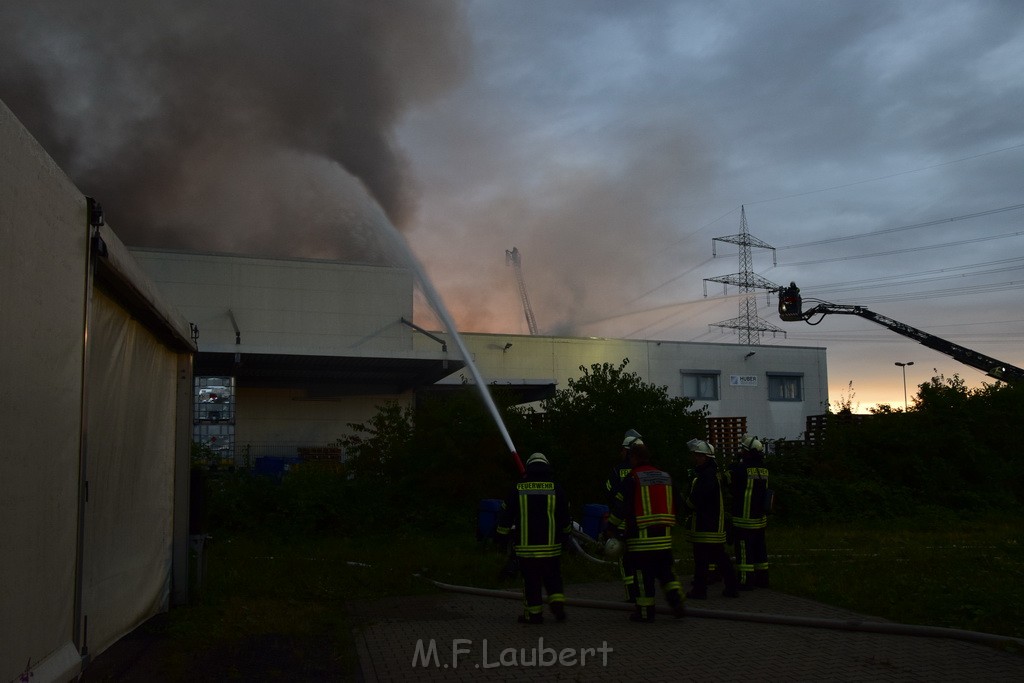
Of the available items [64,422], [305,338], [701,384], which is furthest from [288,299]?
[64,422]

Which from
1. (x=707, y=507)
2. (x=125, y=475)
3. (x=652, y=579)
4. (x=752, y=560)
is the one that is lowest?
(x=752, y=560)

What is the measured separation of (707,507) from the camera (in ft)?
29.1

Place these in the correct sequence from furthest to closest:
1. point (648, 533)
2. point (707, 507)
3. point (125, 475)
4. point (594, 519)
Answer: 1. point (594, 519)
2. point (707, 507)
3. point (648, 533)
4. point (125, 475)

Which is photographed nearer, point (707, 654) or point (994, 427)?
point (707, 654)

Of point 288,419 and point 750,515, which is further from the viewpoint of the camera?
point 288,419

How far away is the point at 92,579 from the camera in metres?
5.45

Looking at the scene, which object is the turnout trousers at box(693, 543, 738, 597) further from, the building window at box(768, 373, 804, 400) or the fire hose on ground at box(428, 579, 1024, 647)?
Result: the building window at box(768, 373, 804, 400)

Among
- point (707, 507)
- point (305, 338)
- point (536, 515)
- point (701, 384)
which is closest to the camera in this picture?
point (536, 515)

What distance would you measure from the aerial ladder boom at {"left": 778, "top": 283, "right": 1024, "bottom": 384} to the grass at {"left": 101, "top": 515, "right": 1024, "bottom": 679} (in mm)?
14329

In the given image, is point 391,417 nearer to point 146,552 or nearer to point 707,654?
point 146,552

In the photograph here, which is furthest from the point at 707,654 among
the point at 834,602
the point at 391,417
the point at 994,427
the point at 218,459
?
the point at 994,427

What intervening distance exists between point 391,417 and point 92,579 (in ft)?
37.5

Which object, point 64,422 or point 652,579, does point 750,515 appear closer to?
point 652,579

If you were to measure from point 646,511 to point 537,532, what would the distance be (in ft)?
3.38
